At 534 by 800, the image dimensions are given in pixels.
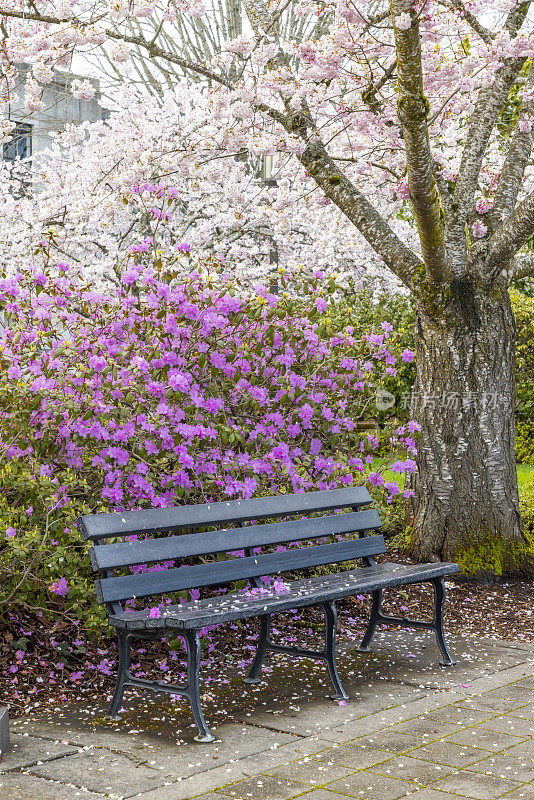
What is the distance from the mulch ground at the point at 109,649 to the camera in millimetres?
4402

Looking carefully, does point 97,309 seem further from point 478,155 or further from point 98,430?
point 478,155

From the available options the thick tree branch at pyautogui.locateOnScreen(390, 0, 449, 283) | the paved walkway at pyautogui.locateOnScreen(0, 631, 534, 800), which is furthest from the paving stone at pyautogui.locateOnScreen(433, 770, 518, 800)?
the thick tree branch at pyautogui.locateOnScreen(390, 0, 449, 283)

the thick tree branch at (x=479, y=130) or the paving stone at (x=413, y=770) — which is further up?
the thick tree branch at (x=479, y=130)

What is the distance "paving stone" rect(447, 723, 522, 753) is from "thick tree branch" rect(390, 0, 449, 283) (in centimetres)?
366

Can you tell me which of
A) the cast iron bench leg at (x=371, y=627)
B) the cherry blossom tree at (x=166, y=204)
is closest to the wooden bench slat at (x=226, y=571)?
the cast iron bench leg at (x=371, y=627)

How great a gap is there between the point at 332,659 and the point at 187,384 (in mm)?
1676

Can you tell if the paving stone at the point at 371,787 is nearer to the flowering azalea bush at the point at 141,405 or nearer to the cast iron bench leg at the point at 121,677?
the cast iron bench leg at the point at 121,677

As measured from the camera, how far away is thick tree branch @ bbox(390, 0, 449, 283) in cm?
533

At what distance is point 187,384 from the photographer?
202 inches

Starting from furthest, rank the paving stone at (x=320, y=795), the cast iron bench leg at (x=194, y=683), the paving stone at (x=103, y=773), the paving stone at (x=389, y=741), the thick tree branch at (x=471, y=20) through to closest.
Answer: the thick tree branch at (x=471, y=20) < the cast iron bench leg at (x=194, y=683) < the paving stone at (x=389, y=741) < the paving stone at (x=103, y=773) < the paving stone at (x=320, y=795)

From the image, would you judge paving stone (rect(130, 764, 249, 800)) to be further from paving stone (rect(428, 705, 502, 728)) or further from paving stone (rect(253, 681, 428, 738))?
paving stone (rect(428, 705, 502, 728))

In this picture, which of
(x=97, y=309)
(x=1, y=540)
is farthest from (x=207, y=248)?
(x=1, y=540)

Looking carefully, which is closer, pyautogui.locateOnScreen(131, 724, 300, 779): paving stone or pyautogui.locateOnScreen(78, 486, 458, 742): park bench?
pyautogui.locateOnScreen(131, 724, 300, 779): paving stone

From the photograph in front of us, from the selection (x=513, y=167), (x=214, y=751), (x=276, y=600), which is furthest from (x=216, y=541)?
(x=513, y=167)
